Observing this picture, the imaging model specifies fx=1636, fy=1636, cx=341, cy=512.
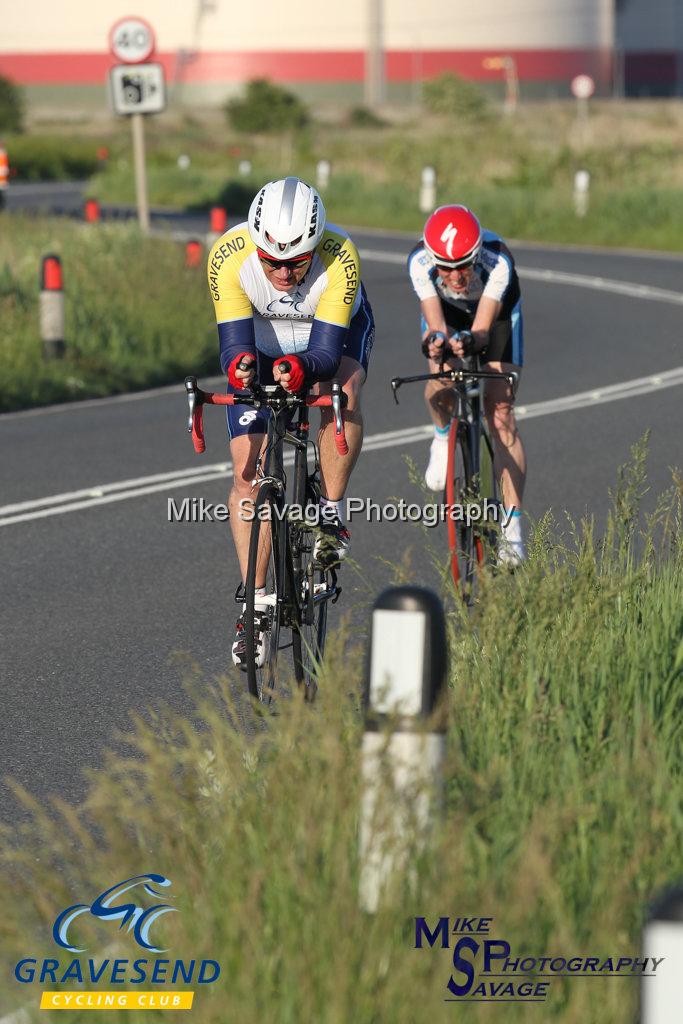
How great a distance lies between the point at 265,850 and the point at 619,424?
903 centimetres

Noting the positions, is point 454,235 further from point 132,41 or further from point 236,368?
point 132,41

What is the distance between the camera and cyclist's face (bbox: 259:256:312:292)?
6.10m

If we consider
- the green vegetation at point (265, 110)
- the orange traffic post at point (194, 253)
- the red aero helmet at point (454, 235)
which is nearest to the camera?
the red aero helmet at point (454, 235)

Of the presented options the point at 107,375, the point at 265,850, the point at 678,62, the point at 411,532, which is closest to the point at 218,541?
the point at 411,532

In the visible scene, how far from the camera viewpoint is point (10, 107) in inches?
3354

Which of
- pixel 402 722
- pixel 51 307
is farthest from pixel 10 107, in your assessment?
pixel 402 722

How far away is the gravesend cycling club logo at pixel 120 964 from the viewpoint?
3189mm

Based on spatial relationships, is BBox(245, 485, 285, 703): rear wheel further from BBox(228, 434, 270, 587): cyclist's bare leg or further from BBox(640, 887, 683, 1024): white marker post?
BBox(640, 887, 683, 1024): white marker post

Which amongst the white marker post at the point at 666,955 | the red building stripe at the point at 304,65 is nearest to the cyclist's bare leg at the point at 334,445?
the white marker post at the point at 666,955

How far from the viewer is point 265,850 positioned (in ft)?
11.4

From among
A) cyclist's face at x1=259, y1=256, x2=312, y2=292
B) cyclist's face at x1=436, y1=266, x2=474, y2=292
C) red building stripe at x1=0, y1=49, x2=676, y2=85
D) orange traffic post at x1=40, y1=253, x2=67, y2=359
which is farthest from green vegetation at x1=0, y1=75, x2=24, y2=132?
cyclist's face at x1=259, y1=256, x2=312, y2=292

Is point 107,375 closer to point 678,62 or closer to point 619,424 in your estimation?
point 619,424

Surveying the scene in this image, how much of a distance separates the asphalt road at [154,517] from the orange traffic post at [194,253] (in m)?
2.34

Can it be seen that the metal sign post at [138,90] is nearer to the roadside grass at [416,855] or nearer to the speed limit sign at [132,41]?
the speed limit sign at [132,41]
